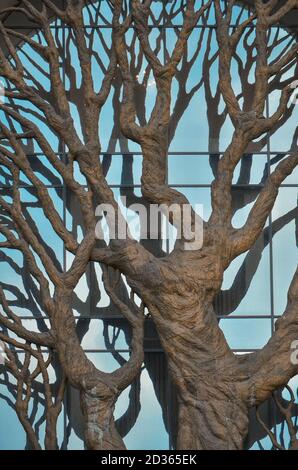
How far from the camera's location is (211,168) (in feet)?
54.6

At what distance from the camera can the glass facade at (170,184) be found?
16.0m

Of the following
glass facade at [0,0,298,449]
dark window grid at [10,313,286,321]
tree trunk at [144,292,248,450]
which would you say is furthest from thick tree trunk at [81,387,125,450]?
dark window grid at [10,313,286,321]

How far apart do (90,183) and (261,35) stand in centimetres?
324

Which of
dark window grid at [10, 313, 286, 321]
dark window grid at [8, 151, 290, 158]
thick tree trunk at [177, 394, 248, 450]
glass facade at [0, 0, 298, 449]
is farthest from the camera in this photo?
dark window grid at [8, 151, 290, 158]

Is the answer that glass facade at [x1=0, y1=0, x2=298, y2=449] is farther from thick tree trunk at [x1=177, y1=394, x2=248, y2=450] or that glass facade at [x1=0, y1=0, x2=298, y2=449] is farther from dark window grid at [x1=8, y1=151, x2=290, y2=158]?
thick tree trunk at [x1=177, y1=394, x2=248, y2=450]

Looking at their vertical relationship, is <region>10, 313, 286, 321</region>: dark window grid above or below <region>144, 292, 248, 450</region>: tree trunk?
above

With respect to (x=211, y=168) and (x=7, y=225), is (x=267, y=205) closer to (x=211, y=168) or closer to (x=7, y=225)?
(x=211, y=168)

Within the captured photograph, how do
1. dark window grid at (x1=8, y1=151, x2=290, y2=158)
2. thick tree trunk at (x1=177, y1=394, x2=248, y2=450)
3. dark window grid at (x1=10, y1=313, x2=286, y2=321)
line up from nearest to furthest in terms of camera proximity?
thick tree trunk at (x1=177, y1=394, x2=248, y2=450) < dark window grid at (x1=10, y1=313, x2=286, y2=321) < dark window grid at (x1=8, y1=151, x2=290, y2=158)

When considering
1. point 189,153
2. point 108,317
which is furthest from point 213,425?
point 189,153

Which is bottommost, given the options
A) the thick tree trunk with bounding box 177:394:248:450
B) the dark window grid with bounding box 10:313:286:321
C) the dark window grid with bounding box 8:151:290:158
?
the thick tree trunk with bounding box 177:394:248:450

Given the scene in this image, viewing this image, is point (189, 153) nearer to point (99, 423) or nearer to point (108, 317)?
point (108, 317)

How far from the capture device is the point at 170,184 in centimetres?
1658

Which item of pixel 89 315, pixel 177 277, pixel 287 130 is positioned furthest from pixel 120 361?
pixel 287 130

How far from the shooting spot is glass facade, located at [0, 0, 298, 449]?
16.0 m
